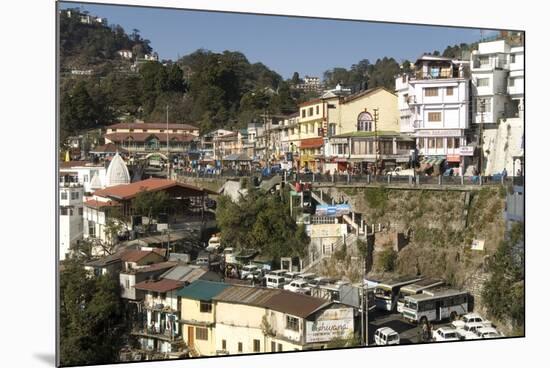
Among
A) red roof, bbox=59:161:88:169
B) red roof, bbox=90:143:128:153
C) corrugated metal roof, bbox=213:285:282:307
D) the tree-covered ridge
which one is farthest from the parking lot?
the tree-covered ridge

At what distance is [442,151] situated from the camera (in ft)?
25.0

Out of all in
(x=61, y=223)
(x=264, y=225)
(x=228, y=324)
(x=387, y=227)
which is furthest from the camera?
(x=387, y=227)

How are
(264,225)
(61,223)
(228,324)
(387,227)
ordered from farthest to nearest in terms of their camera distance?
(387,227)
(264,225)
(228,324)
(61,223)

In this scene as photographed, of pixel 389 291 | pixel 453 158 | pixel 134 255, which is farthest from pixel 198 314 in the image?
pixel 453 158

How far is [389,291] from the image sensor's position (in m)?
7.24

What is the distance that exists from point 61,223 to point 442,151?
3.64 metres

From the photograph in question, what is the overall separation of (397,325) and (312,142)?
1840 millimetres

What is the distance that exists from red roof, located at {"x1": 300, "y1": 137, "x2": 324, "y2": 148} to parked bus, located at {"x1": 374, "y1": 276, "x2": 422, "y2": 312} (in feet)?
4.62

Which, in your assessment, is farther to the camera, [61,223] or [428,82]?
[428,82]

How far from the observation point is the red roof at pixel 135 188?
20.9ft

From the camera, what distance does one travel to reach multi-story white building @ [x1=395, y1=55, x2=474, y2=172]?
7469mm

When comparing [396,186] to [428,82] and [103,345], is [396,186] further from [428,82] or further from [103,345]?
[103,345]

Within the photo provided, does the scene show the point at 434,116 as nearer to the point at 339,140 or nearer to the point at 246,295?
the point at 339,140

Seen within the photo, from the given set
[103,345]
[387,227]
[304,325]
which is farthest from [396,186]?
[103,345]
